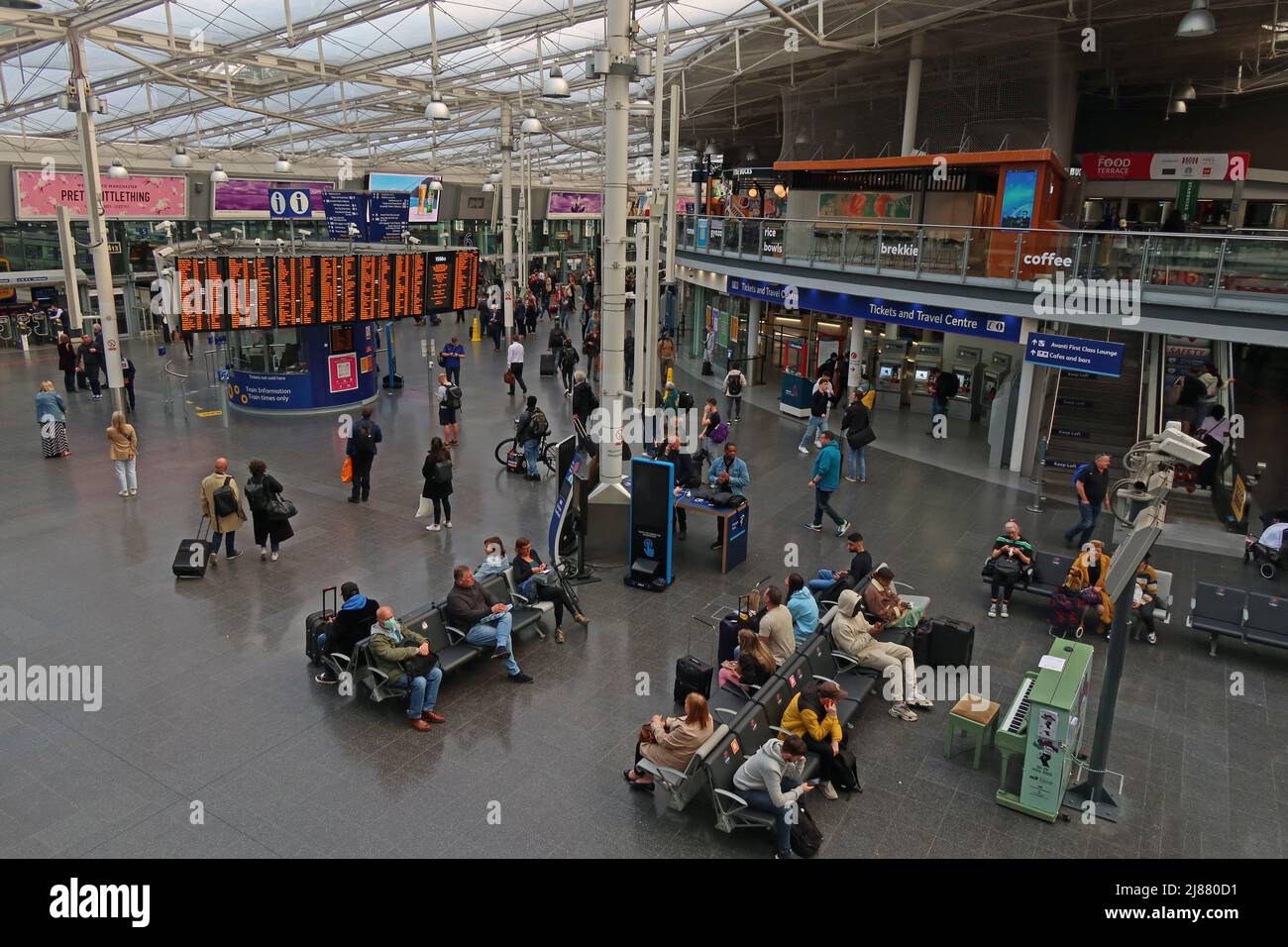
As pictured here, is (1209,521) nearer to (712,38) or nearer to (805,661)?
(805,661)

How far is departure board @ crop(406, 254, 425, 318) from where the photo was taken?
2177cm

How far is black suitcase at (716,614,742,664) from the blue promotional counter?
15622mm

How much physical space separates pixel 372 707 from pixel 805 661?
4468 mm

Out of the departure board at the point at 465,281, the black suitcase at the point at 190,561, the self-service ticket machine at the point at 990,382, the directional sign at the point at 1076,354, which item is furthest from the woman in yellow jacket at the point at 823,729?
the departure board at the point at 465,281

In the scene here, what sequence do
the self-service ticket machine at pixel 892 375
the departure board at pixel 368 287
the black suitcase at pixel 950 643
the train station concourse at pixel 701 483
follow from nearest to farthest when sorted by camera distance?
the train station concourse at pixel 701 483 → the black suitcase at pixel 950 643 → the departure board at pixel 368 287 → the self-service ticket machine at pixel 892 375

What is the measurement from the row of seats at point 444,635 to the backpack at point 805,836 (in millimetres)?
4036

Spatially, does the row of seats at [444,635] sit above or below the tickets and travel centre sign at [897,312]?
below

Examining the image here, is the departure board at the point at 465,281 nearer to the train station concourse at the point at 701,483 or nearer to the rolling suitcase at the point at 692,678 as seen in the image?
the train station concourse at the point at 701,483

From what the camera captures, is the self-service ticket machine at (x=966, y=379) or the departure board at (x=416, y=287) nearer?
the departure board at (x=416, y=287)

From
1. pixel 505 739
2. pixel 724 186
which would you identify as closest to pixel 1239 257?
pixel 505 739

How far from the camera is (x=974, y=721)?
8352 millimetres

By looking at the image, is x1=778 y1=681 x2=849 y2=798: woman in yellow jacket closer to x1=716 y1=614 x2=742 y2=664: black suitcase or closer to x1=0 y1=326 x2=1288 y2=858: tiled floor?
x1=0 y1=326 x2=1288 y2=858: tiled floor

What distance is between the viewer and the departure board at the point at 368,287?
20750 millimetres

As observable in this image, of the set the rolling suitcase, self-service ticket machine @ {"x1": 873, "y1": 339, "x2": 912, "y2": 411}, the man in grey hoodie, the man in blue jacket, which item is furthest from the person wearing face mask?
self-service ticket machine @ {"x1": 873, "y1": 339, "x2": 912, "y2": 411}
